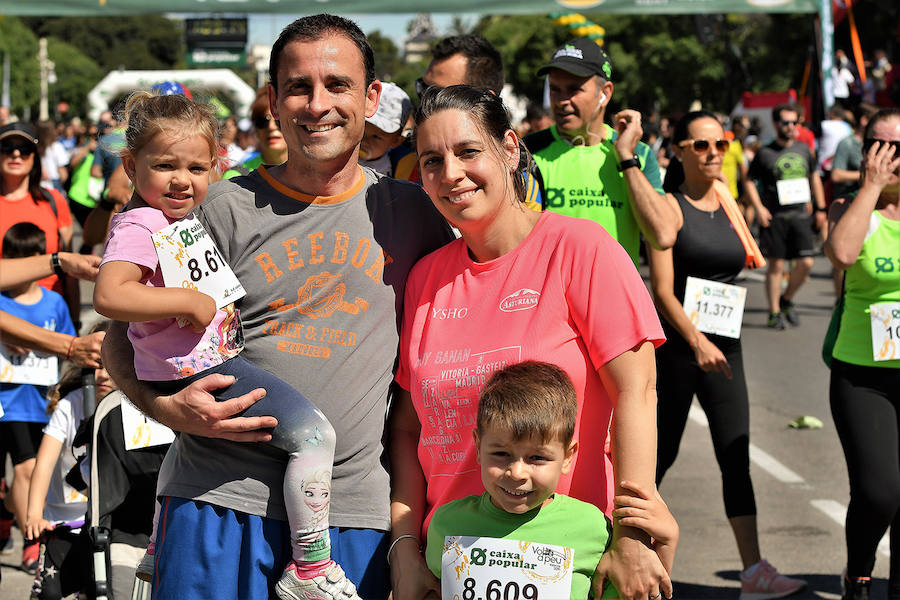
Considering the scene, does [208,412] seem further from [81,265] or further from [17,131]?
[17,131]

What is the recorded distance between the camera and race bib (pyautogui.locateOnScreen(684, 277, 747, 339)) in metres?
5.66

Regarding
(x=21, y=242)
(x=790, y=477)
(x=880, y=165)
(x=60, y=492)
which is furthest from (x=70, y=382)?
(x=790, y=477)

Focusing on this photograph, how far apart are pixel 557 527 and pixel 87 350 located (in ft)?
8.49

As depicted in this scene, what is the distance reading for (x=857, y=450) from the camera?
A: 16.8 feet

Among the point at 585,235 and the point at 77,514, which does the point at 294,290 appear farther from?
the point at 77,514

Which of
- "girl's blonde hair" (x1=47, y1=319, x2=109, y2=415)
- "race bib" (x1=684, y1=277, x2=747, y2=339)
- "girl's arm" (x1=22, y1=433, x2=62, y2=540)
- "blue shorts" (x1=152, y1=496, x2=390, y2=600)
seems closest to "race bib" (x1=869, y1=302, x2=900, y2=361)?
"race bib" (x1=684, y1=277, x2=747, y2=339)

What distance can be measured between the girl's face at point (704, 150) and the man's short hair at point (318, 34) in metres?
2.98

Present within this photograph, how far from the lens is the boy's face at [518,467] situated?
9.08 feet

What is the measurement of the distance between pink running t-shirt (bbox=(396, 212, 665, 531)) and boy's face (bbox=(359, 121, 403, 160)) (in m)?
2.24

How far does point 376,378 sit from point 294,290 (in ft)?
0.98

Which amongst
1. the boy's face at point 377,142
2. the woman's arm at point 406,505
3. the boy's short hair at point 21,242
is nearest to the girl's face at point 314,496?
the woman's arm at point 406,505

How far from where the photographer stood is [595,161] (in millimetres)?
5230

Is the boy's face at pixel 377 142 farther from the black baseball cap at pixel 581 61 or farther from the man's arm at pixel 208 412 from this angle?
the man's arm at pixel 208 412

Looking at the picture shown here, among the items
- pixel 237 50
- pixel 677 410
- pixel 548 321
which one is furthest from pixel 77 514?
pixel 237 50
